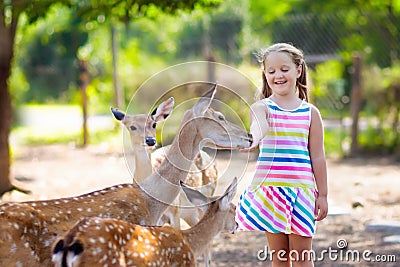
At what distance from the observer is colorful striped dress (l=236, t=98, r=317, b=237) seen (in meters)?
4.43

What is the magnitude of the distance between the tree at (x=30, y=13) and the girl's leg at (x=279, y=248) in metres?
4.06

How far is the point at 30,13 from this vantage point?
830cm

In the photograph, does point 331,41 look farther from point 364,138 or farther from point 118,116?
point 118,116

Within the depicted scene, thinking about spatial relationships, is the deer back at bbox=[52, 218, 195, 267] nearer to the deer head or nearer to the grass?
A: the deer head

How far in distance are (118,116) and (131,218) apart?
1571 millimetres

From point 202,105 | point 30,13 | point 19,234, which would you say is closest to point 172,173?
point 202,105

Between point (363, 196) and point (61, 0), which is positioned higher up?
point (61, 0)

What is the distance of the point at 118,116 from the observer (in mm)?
6746

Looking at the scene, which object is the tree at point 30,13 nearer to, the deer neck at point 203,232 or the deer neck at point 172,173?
the deer neck at point 172,173

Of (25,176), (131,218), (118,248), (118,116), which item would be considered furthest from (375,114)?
(118,248)

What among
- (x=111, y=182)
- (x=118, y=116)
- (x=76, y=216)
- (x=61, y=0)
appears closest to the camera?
(x=76, y=216)

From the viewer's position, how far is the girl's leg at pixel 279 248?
456 cm

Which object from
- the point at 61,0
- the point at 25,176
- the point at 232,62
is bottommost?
the point at 25,176

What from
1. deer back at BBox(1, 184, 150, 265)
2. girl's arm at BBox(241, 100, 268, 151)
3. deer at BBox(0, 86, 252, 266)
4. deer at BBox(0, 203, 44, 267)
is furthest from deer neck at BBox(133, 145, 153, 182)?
girl's arm at BBox(241, 100, 268, 151)
